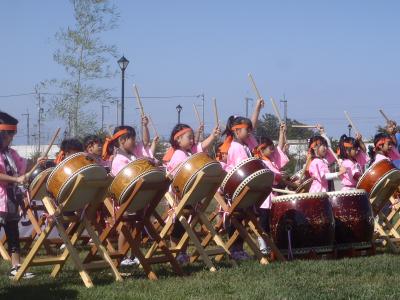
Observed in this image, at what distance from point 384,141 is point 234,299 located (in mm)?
5099

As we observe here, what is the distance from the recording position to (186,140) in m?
7.79

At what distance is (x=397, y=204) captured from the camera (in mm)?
9977

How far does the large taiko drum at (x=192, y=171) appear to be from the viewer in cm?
681

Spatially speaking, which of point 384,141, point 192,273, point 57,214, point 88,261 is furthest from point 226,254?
point 384,141

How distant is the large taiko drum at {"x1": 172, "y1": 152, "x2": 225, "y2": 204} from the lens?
681 centimetres

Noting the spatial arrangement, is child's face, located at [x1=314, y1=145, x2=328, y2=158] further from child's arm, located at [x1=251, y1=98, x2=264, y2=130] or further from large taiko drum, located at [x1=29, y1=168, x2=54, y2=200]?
large taiko drum, located at [x1=29, y1=168, x2=54, y2=200]

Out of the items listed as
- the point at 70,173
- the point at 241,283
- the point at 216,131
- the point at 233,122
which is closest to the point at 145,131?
the point at 216,131

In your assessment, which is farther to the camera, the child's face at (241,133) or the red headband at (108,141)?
the child's face at (241,133)

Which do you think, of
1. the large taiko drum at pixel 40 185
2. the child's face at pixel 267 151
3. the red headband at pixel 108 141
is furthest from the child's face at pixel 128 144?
the child's face at pixel 267 151

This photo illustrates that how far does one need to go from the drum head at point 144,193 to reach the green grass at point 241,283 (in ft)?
1.97

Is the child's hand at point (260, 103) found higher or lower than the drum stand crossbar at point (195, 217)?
higher

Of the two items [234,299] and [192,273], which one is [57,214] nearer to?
[192,273]

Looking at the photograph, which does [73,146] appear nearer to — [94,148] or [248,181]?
[94,148]

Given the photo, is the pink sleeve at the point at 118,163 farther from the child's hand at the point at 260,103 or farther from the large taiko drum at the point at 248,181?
the child's hand at the point at 260,103
